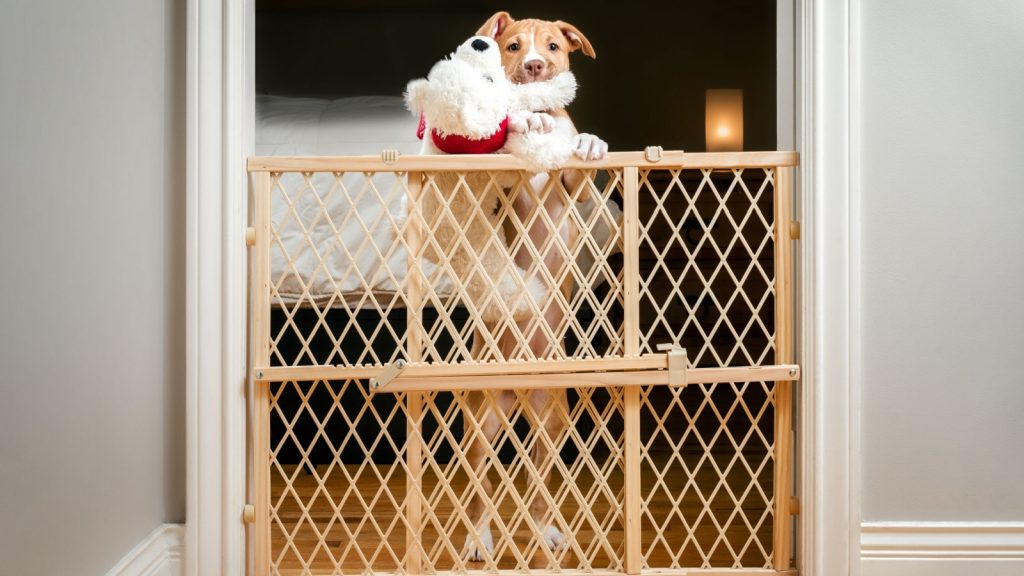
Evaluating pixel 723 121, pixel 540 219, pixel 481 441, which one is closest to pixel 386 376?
pixel 481 441

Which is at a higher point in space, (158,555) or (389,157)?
(389,157)

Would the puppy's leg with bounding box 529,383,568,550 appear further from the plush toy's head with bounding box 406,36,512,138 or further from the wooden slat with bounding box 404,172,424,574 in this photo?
the plush toy's head with bounding box 406,36,512,138

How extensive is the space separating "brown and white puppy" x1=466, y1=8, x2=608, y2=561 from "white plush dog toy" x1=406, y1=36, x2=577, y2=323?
0.13 feet

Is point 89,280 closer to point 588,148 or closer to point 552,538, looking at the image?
point 588,148

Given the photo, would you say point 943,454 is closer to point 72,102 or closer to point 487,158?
point 487,158

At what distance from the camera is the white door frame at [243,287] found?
141cm

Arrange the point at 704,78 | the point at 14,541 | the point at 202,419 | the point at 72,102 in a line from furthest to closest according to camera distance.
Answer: the point at 704,78 < the point at 202,419 < the point at 72,102 < the point at 14,541

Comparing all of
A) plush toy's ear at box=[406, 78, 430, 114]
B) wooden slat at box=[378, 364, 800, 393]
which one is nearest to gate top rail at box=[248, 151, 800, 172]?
plush toy's ear at box=[406, 78, 430, 114]

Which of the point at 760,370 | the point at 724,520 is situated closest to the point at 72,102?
the point at 760,370

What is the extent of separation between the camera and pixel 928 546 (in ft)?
4.81

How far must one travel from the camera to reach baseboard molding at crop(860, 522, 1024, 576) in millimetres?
1467

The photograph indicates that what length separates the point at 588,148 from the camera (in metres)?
1.42

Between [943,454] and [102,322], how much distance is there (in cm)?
164

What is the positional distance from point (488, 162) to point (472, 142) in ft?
0.17
